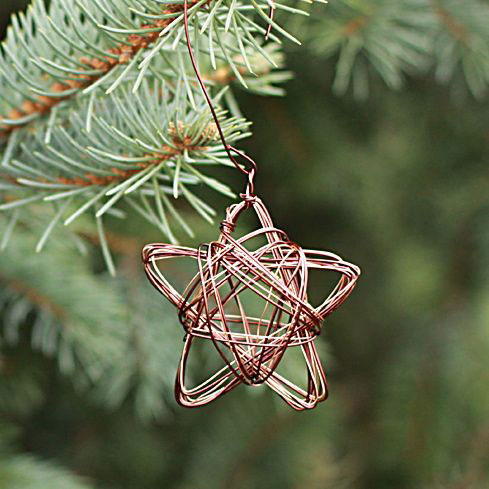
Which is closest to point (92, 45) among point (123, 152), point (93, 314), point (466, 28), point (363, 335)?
point (123, 152)

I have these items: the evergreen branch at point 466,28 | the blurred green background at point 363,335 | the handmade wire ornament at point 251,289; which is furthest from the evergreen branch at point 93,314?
the evergreen branch at point 466,28

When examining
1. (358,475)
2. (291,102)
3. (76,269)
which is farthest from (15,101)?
(358,475)

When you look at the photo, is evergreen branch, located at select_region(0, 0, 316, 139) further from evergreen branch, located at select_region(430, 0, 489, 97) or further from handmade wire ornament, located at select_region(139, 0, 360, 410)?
evergreen branch, located at select_region(430, 0, 489, 97)

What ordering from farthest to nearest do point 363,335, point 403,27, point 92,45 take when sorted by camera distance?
point 363,335
point 403,27
point 92,45

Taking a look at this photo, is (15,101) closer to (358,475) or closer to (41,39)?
(41,39)

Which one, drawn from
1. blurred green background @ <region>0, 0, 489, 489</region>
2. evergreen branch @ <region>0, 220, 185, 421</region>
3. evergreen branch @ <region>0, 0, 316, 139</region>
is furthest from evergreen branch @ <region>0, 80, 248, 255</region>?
blurred green background @ <region>0, 0, 489, 489</region>

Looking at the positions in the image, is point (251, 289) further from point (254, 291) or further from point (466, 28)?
point (466, 28)

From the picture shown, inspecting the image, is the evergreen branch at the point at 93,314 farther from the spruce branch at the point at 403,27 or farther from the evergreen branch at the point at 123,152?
the spruce branch at the point at 403,27

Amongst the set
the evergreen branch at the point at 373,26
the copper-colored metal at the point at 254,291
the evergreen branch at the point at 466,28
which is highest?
the evergreen branch at the point at 466,28
